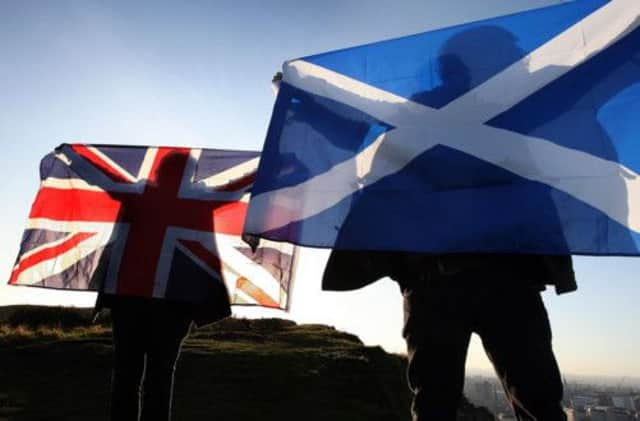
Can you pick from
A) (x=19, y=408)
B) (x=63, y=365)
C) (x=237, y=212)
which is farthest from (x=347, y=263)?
(x=63, y=365)

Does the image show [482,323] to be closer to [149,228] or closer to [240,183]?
[240,183]

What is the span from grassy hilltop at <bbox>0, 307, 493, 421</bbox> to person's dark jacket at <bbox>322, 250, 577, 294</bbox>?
17.4 feet

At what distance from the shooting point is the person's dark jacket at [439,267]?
2.22 m

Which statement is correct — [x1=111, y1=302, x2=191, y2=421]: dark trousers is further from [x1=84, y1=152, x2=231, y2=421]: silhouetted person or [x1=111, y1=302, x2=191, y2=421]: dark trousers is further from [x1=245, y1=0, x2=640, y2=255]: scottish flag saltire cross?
[x1=245, y1=0, x2=640, y2=255]: scottish flag saltire cross

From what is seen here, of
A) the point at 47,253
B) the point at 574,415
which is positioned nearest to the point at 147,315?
the point at 47,253

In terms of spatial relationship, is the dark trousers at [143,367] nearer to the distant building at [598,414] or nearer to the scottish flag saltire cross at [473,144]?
the scottish flag saltire cross at [473,144]

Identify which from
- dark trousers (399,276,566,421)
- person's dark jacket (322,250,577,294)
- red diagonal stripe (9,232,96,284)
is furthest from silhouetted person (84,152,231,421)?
dark trousers (399,276,566,421)

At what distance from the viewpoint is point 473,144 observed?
2.68 meters

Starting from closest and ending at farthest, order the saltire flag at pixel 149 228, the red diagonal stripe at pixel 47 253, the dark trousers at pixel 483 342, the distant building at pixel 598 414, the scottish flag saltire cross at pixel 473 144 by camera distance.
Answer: the dark trousers at pixel 483 342 → the scottish flag saltire cross at pixel 473 144 → the saltire flag at pixel 149 228 → the red diagonal stripe at pixel 47 253 → the distant building at pixel 598 414

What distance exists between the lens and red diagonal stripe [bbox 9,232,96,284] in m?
4.37

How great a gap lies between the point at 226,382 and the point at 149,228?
6.05 meters

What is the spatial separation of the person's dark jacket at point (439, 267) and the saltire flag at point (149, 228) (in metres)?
1.51

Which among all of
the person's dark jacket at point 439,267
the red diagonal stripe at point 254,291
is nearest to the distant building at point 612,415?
the red diagonal stripe at point 254,291

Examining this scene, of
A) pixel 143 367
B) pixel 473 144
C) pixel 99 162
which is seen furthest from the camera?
pixel 99 162
